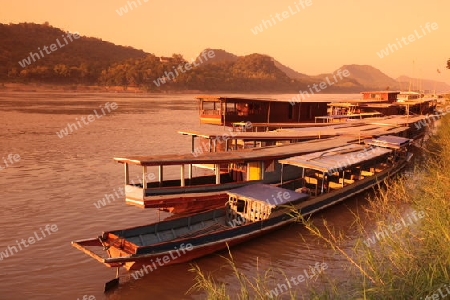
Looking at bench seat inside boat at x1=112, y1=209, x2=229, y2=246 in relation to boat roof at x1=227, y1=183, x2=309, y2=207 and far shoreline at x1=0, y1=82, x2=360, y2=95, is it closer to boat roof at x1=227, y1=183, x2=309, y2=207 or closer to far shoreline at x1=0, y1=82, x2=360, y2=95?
boat roof at x1=227, y1=183, x2=309, y2=207

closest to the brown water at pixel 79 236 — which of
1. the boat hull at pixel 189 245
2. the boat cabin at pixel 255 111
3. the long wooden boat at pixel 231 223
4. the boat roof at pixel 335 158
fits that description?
the boat hull at pixel 189 245

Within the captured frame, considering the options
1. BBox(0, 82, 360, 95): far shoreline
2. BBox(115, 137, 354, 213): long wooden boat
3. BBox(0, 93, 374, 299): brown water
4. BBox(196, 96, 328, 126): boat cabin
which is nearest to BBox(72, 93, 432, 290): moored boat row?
BBox(115, 137, 354, 213): long wooden boat

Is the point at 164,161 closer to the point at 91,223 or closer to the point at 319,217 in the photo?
the point at 91,223

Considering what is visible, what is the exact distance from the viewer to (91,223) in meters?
16.9

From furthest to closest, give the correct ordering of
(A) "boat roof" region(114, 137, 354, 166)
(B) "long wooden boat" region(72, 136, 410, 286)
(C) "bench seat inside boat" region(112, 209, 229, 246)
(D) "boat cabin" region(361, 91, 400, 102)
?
1. (D) "boat cabin" region(361, 91, 400, 102)
2. (A) "boat roof" region(114, 137, 354, 166)
3. (C) "bench seat inside boat" region(112, 209, 229, 246)
4. (B) "long wooden boat" region(72, 136, 410, 286)

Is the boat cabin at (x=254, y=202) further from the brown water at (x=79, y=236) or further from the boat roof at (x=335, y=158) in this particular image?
the boat roof at (x=335, y=158)

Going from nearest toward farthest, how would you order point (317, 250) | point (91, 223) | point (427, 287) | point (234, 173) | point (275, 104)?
point (427, 287), point (317, 250), point (91, 223), point (234, 173), point (275, 104)

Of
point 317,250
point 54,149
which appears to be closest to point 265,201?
point 317,250

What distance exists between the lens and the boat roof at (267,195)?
14987 millimetres

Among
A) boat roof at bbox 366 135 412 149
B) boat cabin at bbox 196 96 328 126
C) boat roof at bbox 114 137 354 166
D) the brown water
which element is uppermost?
boat cabin at bbox 196 96 328 126

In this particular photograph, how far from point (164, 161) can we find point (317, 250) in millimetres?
6991

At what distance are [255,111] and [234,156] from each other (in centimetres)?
2102

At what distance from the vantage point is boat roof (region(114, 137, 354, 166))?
14.8 meters

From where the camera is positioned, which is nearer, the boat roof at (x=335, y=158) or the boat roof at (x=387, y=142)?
the boat roof at (x=335, y=158)
